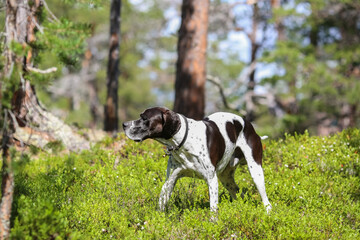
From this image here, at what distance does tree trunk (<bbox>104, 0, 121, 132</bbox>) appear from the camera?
12672 mm

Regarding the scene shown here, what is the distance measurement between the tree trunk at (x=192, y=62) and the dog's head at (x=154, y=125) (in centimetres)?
548

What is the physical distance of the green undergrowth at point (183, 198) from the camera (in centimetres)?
461

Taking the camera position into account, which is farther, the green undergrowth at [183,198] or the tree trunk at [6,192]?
the green undergrowth at [183,198]

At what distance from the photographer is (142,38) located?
33.3 m

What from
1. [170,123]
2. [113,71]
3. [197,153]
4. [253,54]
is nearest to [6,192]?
[170,123]

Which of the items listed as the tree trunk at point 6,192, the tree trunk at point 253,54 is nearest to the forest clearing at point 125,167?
the tree trunk at point 6,192

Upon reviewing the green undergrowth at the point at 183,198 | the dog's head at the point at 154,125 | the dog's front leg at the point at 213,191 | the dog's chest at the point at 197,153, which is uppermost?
the dog's head at the point at 154,125

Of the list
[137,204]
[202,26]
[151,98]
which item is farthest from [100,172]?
[151,98]

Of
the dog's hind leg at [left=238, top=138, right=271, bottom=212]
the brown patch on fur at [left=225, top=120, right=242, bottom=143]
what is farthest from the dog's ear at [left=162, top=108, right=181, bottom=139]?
the dog's hind leg at [left=238, top=138, right=271, bottom=212]

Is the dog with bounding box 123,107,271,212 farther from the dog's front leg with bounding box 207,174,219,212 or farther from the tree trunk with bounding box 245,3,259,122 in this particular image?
the tree trunk with bounding box 245,3,259,122

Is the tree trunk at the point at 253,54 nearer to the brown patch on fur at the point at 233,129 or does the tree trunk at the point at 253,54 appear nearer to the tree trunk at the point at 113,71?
the tree trunk at the point at 113,71

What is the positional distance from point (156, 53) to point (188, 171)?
110ft

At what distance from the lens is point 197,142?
4801 mm

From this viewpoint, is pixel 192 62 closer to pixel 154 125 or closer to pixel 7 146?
pixel 154 125
